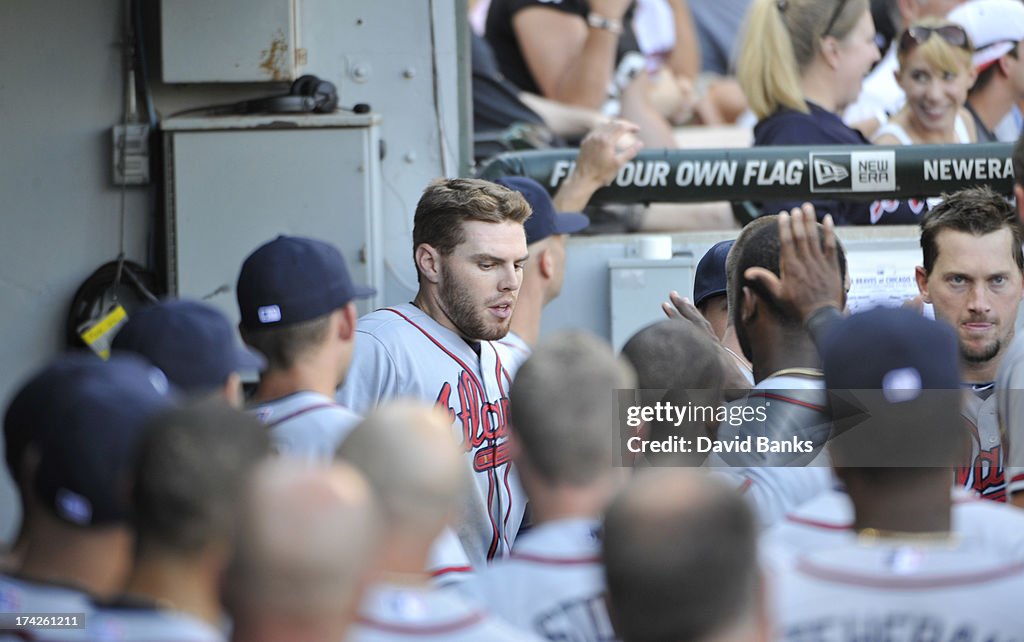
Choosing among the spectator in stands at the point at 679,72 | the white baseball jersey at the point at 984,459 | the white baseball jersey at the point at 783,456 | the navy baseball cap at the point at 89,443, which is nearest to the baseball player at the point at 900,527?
the white baseball jersey at the point at 783,456

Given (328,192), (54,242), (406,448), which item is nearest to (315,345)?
(406,448)

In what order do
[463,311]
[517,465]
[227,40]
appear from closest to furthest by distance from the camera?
1. [517,465]
2. [463,311]
3. [227,40]

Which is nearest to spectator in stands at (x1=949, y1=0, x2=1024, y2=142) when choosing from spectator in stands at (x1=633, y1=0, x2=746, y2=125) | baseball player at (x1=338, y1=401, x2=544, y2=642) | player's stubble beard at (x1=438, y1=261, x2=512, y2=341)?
spectator in stands at (x1=633, y1=0, x2=746, y2=125)

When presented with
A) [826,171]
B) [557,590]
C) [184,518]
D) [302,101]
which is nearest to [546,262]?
[302,101]

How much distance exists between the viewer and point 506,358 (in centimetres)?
445

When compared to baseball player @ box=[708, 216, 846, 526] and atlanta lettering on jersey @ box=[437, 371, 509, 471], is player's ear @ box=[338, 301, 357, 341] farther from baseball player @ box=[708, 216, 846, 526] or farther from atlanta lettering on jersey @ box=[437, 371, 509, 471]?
baseball player @ box=[708, 216, 846, 526]

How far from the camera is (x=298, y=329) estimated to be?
11.0ft

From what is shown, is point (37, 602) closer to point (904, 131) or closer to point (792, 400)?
point (792, 400)

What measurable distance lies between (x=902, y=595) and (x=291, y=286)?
5.71 ft

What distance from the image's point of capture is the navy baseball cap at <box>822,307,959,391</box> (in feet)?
7.97

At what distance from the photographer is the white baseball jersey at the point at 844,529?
242 centimetres

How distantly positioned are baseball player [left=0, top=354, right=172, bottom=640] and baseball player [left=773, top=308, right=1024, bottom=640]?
109 centimetres

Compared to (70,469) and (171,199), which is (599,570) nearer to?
(70,469)

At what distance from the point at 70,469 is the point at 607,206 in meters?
3.96
